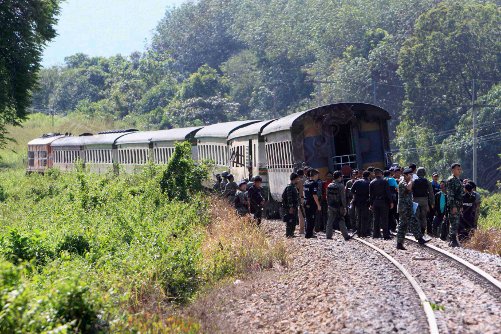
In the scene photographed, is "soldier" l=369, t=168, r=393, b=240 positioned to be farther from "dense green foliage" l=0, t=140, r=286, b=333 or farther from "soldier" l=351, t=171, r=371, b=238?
"dense green foliage" l=0, t=140, r=286, b=333

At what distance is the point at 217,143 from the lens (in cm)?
3186

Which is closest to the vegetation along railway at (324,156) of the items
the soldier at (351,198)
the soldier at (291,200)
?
the soldier at (351,198)

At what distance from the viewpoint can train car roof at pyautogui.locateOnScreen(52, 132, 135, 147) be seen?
145 ft

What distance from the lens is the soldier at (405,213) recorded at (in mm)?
16047

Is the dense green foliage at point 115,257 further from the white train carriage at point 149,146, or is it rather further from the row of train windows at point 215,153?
the white train carriage at point 149,146

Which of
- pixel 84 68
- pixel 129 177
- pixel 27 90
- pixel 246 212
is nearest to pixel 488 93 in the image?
pixel 129 177

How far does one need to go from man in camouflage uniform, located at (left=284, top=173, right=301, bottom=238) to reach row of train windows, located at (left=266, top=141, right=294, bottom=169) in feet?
10.6

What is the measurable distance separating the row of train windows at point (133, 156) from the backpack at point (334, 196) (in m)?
20.4

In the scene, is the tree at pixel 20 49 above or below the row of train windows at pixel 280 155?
above

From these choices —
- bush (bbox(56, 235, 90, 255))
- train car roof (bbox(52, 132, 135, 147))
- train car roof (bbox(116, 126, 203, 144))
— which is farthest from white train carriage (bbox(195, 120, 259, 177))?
bush (bbox(56, 235, 90, 255))

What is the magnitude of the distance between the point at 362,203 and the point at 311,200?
108 centimetres

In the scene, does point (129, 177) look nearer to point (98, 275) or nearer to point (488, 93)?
point (98, 275)

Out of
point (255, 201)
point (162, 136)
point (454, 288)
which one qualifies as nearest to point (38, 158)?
point (162, 136)

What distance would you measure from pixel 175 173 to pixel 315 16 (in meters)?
69.4
